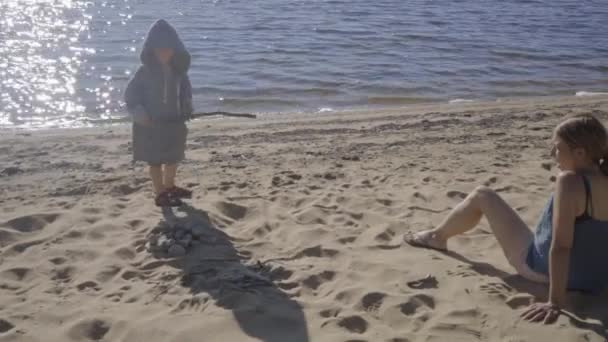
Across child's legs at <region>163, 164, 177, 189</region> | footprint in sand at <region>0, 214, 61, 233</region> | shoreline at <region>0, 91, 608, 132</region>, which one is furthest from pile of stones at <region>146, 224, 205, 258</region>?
shoreline at <region>0, 91, 608, 132</region>

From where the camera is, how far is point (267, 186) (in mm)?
5945

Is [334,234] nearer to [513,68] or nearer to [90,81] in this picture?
[90,81]

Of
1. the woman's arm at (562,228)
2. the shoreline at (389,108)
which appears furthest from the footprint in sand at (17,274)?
the shoreline at (389,108)

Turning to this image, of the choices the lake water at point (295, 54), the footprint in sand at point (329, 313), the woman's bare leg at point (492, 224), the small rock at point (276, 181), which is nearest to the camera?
the footprint in sand at point (329, 313)

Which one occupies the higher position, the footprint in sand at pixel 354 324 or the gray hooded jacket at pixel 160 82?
the gray hooded jacket at pixel 160 82

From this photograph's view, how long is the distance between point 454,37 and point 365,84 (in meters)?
5.18

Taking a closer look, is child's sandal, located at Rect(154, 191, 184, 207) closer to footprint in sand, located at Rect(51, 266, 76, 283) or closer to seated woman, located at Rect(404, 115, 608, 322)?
footprint in sand, located at Rect(51, 266, 76, 283)

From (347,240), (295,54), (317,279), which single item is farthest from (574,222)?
(295,54)

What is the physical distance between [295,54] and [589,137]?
34.7ft

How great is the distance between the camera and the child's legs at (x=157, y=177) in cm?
548

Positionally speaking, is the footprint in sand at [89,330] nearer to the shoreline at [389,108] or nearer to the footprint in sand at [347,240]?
the footprint in sand at [347,240]

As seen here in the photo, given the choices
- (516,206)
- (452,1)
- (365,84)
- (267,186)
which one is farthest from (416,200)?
(452,1)

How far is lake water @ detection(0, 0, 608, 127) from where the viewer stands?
10930mm

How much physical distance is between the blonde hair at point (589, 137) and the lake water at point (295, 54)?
726 centimetres
